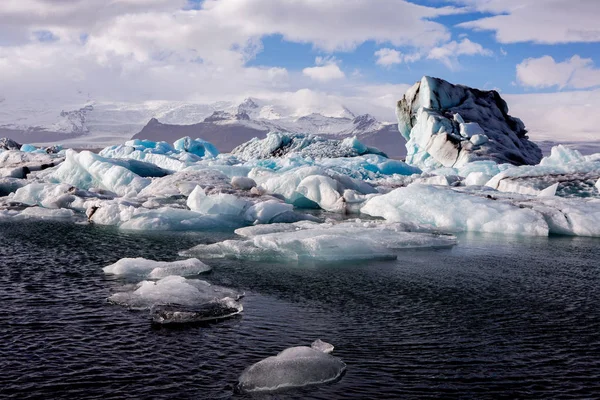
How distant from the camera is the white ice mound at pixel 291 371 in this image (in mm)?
5469

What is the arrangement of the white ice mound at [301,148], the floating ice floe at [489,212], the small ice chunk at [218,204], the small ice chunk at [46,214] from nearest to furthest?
1. the floating ice floe at [489,212]
2. the small ice chunk at [218,204]
3. the small ice chunk at [46,214]
4. the white ice mound at [301,148]

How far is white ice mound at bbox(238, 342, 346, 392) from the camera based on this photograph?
5.47 metres

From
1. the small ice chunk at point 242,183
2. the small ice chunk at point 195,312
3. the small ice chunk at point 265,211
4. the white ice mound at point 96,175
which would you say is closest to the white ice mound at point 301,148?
the white ice mound at point 96,175

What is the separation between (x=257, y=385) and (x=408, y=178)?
3247 cm

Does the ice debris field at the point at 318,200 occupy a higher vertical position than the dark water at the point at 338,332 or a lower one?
higher

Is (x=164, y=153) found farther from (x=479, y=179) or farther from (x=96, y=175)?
(x=479, y=179)

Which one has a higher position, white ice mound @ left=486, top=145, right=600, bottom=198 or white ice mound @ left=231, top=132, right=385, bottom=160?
white ice mound @ left=231, top=132, right=385, bottom=160

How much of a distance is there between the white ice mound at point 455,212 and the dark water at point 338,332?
18.6 feet

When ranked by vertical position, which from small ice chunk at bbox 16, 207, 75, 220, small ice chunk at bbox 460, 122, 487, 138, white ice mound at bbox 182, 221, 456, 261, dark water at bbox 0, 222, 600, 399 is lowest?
dark water at bbox 0, 222, 600, 399

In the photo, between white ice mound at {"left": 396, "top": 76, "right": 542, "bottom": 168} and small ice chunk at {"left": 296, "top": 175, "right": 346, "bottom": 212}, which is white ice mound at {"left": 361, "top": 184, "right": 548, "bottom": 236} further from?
white ice mound at {"left": 396, "top": 76, "right": 542, "bottom": 168}

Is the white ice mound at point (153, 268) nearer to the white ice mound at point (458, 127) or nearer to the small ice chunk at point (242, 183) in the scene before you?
the small ice chunk at point (242, 183)

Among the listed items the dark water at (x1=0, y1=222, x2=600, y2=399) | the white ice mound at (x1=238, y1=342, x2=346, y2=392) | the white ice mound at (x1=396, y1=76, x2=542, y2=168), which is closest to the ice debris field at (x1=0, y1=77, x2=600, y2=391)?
the white ice mound at (x1=238, y1=342, x2=346, y2=392)

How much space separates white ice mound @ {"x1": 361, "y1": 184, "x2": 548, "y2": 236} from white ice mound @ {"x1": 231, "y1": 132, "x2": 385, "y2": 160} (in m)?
30.8

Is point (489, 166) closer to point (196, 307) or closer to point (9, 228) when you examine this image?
point (9, 228)
